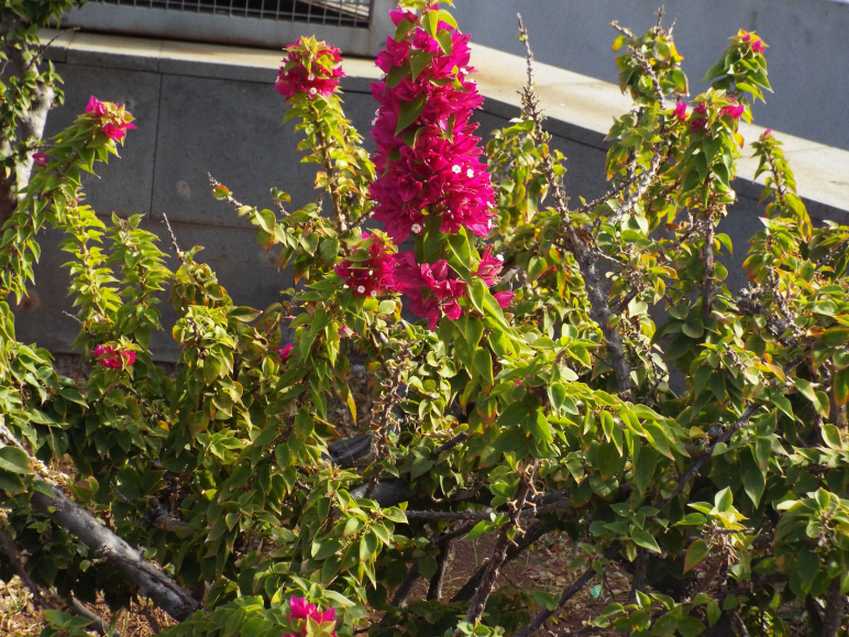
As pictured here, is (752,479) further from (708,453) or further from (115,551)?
(115,551)

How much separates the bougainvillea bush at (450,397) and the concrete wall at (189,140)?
5.97ft

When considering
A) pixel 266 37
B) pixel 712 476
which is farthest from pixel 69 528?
pixel 266 37

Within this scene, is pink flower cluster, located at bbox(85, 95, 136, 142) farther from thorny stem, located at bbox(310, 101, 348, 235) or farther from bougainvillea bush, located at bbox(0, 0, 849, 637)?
thorny stem, located at bbox(310, 101, 348, 235)

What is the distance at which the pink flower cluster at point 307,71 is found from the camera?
3.04 meters

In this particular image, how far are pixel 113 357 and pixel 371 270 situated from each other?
2.76 ft

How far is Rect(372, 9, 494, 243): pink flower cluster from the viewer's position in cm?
183

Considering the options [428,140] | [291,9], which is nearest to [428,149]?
[428,140]

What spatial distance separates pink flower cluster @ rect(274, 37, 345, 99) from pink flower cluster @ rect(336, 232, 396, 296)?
94 centimetres

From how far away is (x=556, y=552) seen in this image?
4297mm

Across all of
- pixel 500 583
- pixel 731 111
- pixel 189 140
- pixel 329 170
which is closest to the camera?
pixel 731 111

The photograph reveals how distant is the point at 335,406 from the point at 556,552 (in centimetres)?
111

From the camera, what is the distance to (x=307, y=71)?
120 inches

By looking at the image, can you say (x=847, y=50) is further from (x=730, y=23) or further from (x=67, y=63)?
(x=67, y=63)

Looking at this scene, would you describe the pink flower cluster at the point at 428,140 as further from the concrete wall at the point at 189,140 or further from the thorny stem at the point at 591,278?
the concrete wall at the point at 189,140
